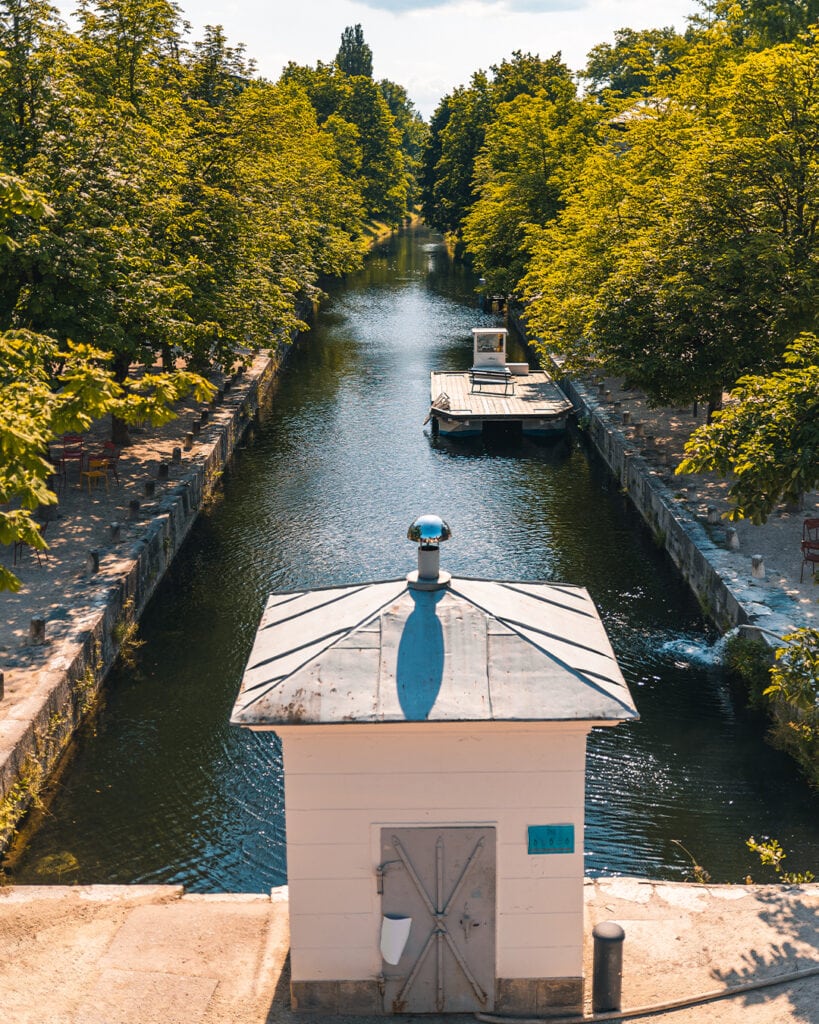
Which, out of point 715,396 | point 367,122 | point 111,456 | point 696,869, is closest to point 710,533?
point 715,396

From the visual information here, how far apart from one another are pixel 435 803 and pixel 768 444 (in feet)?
24.0

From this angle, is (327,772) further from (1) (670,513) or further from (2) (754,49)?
(2) (754,49)

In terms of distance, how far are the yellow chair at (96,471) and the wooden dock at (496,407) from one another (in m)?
12.5

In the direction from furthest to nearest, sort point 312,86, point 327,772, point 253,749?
1. point 312,86
2. point 253,749
3. point 327,772

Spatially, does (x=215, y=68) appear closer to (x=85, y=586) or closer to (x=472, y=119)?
(x=85, y=586)

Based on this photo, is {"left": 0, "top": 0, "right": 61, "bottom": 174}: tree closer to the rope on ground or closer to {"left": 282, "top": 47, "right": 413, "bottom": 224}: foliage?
the rope on ground

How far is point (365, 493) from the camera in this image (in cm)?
2905

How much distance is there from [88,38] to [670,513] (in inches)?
940

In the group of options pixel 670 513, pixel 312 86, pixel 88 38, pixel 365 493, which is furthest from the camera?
pixel 312 86

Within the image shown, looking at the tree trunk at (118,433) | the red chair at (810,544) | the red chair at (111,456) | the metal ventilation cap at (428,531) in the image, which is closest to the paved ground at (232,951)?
the metal ventilation cap at (428,531)

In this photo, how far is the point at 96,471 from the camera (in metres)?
25.3

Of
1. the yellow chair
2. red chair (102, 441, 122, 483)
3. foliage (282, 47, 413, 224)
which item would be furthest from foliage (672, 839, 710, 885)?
foliage (282, 47, 413, 224)

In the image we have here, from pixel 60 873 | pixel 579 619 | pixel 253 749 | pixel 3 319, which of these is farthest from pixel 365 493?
pixel 579 619

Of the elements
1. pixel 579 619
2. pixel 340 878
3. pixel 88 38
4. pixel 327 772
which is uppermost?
pixel 88 38
